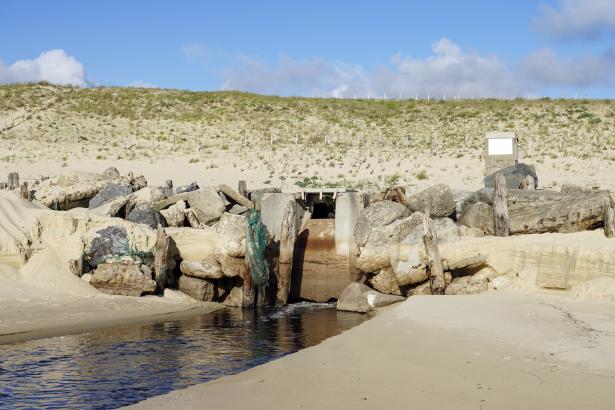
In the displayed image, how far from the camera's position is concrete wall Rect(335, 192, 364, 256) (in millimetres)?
23000

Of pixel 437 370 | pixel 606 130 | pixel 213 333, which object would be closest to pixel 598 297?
pixel 437 370

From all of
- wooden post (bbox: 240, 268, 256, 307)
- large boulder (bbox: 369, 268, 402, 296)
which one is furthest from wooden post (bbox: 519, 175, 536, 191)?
wooden post (bbox: 240, 268, 256, 307)

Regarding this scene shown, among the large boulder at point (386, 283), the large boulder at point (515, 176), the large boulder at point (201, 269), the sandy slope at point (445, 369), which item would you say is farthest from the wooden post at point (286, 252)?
the large boulder at point (515, 176)

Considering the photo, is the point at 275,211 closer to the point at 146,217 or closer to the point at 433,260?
the point at 146,217

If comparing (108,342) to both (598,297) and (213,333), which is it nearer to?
(213,333)

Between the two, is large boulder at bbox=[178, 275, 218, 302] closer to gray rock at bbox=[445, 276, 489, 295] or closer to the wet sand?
the wet sand

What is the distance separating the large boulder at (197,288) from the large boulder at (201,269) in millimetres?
156

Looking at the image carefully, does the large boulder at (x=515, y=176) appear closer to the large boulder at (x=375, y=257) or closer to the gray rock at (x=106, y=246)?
the large boulder at (x=375, y=257)

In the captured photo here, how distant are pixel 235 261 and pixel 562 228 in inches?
363

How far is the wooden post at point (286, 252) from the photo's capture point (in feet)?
71.2

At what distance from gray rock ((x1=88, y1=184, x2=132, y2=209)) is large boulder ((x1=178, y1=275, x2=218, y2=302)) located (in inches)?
213

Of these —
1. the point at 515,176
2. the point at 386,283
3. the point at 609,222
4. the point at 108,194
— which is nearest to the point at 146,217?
the point at 108,194

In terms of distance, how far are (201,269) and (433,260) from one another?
21.1ft

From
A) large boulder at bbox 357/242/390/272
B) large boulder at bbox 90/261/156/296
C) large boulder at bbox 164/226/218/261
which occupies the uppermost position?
large boulder at bbox 164/226/218/261
